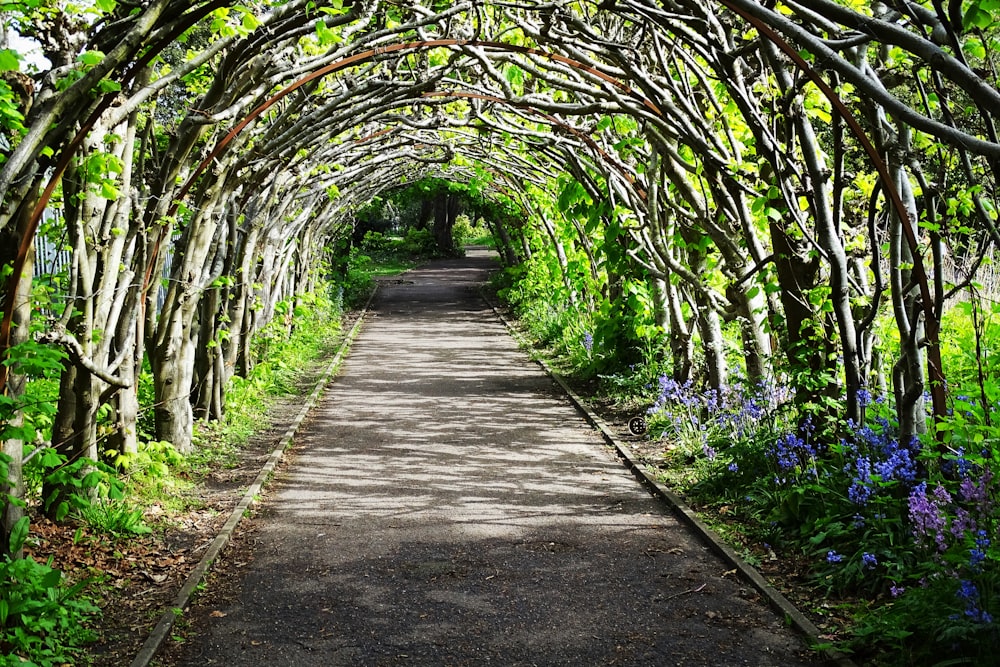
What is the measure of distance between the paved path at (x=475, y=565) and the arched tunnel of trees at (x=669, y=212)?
81 centimetres

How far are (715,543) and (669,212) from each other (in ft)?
16.7

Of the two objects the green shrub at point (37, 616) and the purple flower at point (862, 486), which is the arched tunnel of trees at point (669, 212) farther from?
the green shrub at point (37, 616)

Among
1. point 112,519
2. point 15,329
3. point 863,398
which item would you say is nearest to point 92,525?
point 112,519

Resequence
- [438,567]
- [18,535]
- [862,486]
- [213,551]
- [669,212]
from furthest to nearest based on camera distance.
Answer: [669,212], [213,551], [438,567], [862,486], [18,535]

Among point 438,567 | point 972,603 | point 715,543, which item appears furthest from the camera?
point 715,543

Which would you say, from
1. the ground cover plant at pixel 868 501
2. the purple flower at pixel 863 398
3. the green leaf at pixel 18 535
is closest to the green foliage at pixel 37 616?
the green leaf at pixel 18 535

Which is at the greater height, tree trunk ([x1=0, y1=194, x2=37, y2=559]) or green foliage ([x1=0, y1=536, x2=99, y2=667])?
tree trunk ([x1=0, y1=194, x2=37, y2=559])

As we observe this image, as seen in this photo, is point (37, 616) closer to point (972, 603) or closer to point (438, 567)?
point (438, 567)

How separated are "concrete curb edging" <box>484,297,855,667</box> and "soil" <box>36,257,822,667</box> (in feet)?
0.23

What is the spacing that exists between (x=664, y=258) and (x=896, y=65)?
348 centimetres

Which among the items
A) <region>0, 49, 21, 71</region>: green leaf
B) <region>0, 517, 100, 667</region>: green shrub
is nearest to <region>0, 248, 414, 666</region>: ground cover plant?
<region>0, 517, 100, 667</region>: green shrub

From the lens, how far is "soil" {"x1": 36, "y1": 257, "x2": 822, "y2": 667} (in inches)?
186

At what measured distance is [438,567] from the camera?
19.5 feet

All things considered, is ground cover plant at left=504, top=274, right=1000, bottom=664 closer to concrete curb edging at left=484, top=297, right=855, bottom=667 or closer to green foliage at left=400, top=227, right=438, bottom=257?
concrete curb edging at left=484, top=297, right=855, bottom=667
